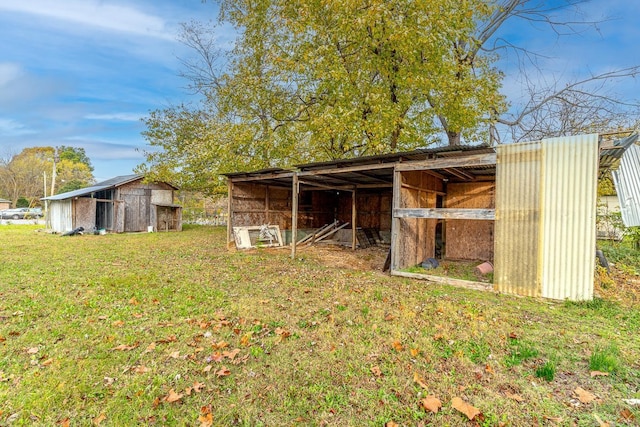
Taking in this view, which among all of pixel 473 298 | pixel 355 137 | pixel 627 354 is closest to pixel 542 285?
pixel 473 298

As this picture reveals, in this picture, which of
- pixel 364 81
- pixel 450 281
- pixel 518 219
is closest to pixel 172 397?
pixel 450 281

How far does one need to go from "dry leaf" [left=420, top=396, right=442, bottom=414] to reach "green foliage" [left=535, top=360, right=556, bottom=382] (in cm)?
102

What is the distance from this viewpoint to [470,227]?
891cm

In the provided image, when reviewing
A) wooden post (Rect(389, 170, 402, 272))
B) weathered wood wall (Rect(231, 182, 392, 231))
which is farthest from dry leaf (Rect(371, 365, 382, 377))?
weathered wood wall (Rect(231, 182, 392, 231))

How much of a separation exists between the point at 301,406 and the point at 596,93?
10851mm

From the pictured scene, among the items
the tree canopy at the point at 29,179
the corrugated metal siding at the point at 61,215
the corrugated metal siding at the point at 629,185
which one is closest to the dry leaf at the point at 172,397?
the corrugated metal siding at the point at 629,185

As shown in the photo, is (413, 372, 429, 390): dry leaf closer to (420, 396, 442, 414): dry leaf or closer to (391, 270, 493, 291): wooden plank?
(420, 396, 442, 414): dry leaf

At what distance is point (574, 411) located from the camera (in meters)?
2.09

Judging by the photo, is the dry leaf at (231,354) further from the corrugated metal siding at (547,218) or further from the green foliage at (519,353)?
the corrugated metal siding at (547,218)

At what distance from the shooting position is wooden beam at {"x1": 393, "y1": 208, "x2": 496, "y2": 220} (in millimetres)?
5453

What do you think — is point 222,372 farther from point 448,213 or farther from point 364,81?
point 364,81

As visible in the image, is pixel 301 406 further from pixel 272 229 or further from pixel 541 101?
pixel 541 101

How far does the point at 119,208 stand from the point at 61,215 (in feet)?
8.37

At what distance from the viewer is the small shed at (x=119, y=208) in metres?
15.2
